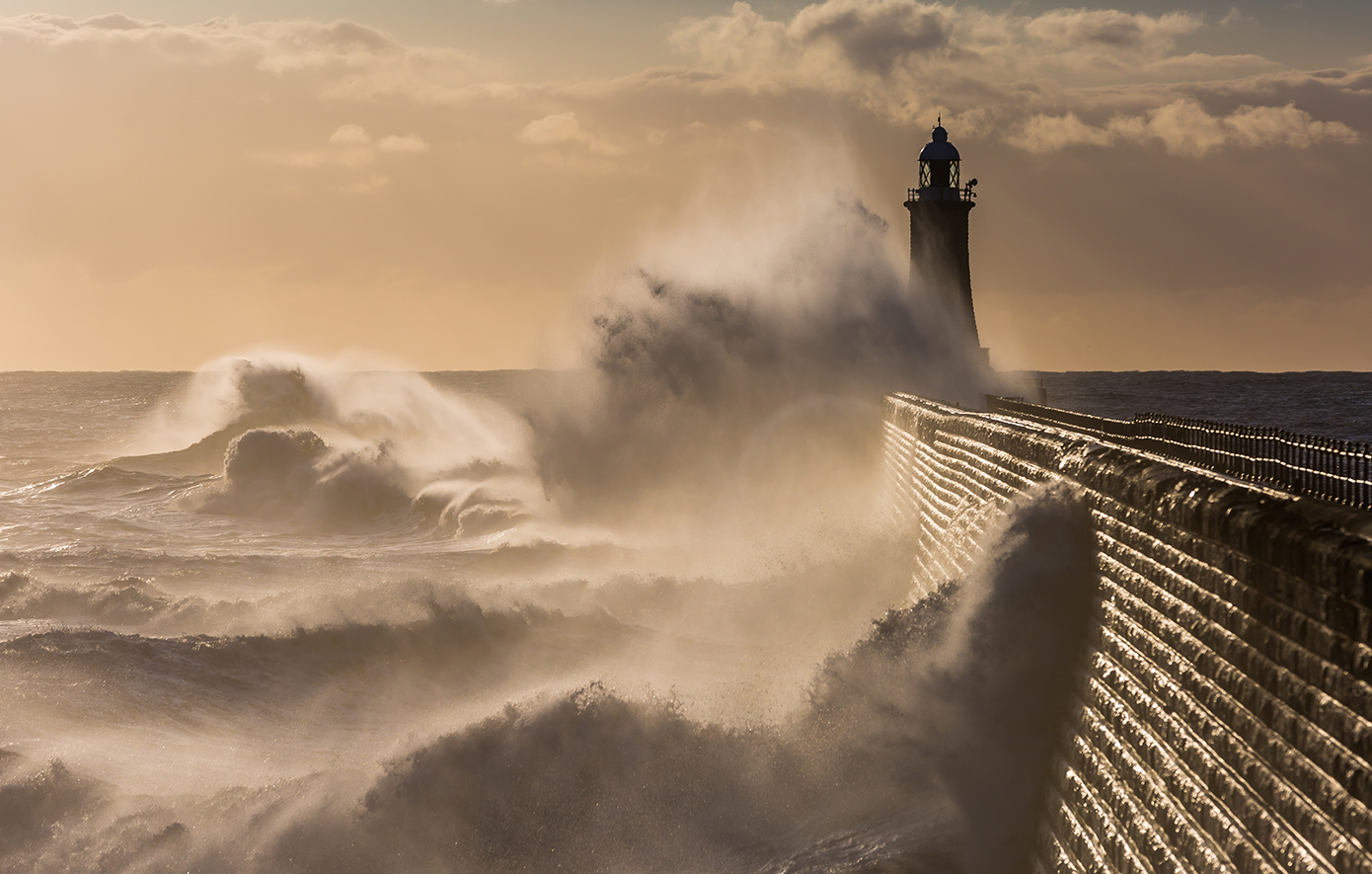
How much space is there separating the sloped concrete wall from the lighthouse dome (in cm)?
2944

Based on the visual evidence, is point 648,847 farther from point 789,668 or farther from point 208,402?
point 208,402

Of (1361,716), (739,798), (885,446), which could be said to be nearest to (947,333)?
(885,446)

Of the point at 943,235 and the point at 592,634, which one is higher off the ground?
the point at 943,235

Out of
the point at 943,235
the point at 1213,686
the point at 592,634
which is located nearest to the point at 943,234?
the point at 943,235

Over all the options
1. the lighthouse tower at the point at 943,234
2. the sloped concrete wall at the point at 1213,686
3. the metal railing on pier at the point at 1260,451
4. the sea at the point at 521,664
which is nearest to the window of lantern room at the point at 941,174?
the lighthouse tower at the point at 943,234

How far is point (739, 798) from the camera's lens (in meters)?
7.80

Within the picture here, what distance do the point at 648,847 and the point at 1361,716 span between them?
5.47m

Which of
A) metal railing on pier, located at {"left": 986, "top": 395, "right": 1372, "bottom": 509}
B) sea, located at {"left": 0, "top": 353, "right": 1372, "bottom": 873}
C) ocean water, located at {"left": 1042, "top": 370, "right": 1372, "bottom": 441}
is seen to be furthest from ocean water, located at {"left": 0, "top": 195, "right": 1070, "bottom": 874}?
ocean water, located at {"left": 1042, "top": 370, "right": 1372, "bottom": 441}

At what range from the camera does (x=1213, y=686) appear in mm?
4156

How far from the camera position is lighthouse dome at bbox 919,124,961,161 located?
34.1 m

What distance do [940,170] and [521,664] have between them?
26.1 meters

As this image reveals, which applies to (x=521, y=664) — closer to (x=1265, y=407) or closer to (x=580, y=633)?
(x=580, y=633)

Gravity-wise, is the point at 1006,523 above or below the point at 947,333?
below

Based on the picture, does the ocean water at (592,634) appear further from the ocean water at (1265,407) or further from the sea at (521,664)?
the ocean water at (1265,407)
